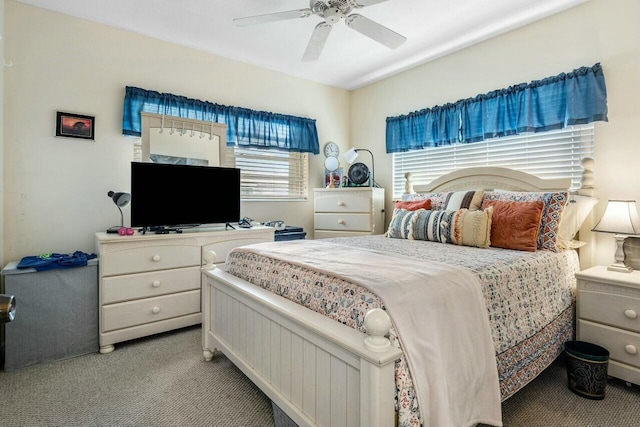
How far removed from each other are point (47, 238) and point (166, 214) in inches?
36.2

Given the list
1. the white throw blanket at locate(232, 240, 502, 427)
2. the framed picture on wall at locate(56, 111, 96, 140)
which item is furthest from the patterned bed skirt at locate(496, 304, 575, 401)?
the framed picture on wall at locate(56, 111, 96, 140)

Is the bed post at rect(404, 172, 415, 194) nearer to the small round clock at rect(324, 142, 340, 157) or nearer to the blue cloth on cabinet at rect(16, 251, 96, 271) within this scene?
the small round clock at rect(324, 142, 340, 157)

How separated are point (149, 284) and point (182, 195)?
778mm

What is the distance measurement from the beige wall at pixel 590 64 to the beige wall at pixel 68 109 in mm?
2615

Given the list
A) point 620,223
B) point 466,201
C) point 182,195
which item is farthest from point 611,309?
point 182,195

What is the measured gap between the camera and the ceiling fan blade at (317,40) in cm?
224

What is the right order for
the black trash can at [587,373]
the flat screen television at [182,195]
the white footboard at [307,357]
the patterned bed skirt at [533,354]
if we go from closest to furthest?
the white footboard at [307,357] → the patterned bed skirt at [533,354] → the black trash can at [587,373] → the flat screen television at [182,195]

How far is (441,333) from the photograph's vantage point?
3.99ft

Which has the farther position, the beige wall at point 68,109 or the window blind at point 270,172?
the window blind at point 270,172

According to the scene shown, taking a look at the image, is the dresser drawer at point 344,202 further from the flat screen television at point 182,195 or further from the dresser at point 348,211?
the flat screen television at point 182,195

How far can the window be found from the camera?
258 cm

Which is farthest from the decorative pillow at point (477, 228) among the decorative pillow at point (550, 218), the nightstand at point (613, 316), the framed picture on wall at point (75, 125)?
the framed picture on wall at point (75, 125)

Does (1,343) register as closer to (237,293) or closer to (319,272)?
(237,293)

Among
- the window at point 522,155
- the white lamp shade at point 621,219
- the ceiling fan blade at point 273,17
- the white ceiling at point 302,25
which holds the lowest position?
the white lamp shade at point 621,219
